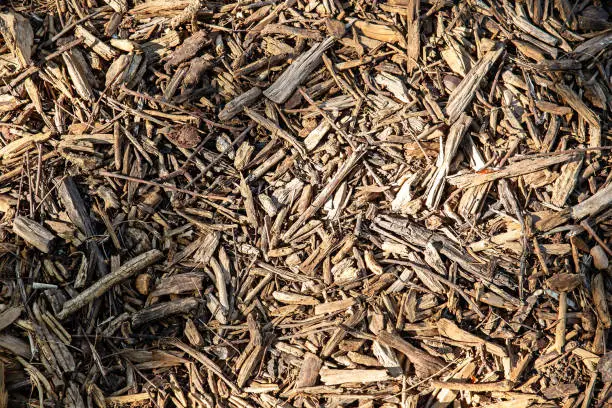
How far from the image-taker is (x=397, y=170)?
2.91 meters

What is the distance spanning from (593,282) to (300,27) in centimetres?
205

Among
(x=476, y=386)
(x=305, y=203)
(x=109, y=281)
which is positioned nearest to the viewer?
(x=476, y=386)

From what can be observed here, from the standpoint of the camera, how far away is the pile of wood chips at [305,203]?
2.64 meters

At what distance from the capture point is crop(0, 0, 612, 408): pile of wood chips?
264cm

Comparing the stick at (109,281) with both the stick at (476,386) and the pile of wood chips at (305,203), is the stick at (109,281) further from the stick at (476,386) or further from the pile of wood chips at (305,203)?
the stick at (476,386)

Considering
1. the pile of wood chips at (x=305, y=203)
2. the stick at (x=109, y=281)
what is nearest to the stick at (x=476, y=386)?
the pile of wood chips at (x=305, y=203)

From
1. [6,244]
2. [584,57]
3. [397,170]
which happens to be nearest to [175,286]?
[6,244]

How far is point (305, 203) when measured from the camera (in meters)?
2.91

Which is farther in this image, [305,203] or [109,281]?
[305,203]

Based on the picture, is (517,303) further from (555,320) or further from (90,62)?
(90,62)

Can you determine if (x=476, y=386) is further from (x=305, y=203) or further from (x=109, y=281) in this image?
(x=109, y=281)

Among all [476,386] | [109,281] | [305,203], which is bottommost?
[476,386]

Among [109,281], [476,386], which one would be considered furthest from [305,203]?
[476,386]

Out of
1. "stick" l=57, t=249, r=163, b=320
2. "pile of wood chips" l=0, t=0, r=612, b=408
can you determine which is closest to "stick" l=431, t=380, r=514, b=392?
"pile of wood chips" l=0, t=0, r=612, b=408
